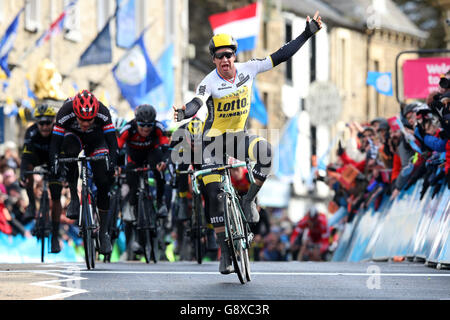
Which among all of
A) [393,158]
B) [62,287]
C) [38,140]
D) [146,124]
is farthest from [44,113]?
[62,287]

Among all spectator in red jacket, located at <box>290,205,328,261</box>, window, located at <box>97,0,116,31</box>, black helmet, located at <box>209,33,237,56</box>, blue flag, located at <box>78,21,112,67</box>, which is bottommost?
spectator in red jacket, located at <box>290,205,328,261</box>

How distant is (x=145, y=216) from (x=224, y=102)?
4.85m

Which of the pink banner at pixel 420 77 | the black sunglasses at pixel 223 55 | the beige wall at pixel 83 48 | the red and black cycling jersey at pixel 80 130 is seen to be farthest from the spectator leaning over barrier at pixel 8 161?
the black sunglasses at pixel 223 55

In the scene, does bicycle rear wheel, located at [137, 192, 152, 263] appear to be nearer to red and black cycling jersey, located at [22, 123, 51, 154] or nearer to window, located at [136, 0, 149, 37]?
red and black cycling jersey, located at [22, 123, 51, 154]

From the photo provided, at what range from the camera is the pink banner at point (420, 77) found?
24891 millimetres

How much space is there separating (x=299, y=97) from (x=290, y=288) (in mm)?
42646

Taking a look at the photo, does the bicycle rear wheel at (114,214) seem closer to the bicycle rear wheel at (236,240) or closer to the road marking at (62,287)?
the road marking at (62,287)

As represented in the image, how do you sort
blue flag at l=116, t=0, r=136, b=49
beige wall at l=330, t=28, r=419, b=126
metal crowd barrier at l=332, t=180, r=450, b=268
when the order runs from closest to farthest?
metal crowd barrier at l=332, t=180, r=450, b=268 < blue flag at l=116, t=0, r=136, b=49 < beige wall at l=330, t=28, r=419, b=126

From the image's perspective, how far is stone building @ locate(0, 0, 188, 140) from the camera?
29.8 meters

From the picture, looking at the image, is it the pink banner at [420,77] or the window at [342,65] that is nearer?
the pink banner at [420,77]

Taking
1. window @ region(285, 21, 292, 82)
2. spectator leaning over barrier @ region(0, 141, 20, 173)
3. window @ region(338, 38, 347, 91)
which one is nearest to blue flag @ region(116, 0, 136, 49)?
spectator leaning over barrier @ region(0, 141, 20, 173)

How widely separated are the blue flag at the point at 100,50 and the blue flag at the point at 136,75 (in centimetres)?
78

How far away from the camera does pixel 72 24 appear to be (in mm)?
33344
